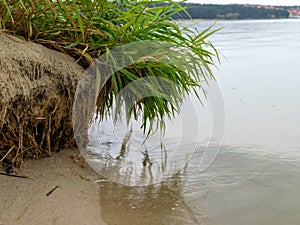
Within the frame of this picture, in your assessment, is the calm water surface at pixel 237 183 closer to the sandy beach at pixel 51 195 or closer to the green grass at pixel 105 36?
the sandy beach at pixel 51 195

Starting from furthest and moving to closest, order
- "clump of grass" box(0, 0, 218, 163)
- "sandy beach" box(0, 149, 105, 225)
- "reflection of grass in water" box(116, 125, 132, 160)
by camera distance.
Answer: "reflection of grass in water" box(116, 125, 132, 160) < "clump of grass" box(0, 0, 218, 163) < "sandy beach" box(0, 149, 105, 225)

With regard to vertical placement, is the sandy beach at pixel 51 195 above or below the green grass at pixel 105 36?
below

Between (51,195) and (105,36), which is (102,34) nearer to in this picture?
(105,36)

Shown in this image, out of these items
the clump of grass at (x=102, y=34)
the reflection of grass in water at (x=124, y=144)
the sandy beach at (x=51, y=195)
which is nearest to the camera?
the sandy beach at (x=51, y=195)

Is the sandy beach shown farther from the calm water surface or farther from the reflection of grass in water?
the reflection of grass in water

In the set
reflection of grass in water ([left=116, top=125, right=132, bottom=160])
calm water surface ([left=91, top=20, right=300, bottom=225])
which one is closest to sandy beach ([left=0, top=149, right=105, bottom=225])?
calm water surface ([left=91, top=20, right=300, bottom=225])

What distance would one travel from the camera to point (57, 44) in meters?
1.81

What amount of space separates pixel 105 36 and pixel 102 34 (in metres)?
0.03

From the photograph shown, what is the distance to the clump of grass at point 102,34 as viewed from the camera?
179 centimetres

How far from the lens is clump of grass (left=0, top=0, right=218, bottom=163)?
1786 millimetres

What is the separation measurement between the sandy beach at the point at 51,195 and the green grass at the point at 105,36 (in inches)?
13.0

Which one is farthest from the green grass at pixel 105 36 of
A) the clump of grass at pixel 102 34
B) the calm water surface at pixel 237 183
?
the calm water surface at pixel 237 183

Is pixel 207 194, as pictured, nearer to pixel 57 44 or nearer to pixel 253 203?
pixel 253 203

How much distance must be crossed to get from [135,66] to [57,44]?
31cm
